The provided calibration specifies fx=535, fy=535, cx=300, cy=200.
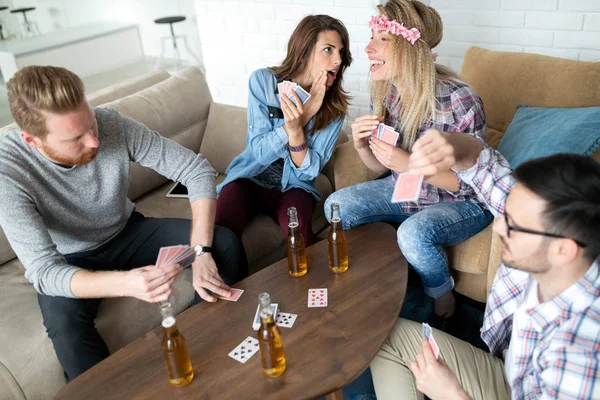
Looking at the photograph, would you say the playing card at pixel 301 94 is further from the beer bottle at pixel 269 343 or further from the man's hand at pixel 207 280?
the beer bottle at pixel 269 343

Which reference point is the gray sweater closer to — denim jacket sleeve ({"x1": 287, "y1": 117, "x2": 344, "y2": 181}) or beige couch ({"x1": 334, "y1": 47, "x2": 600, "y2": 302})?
denim jacket sleeve ({"x1": 287, "y1": 117, "x2": 344, "y2": 181})

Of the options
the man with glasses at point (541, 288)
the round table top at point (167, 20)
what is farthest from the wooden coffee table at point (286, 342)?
the round table top at point (167, 20)

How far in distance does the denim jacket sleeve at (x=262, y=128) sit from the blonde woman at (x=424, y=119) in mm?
384

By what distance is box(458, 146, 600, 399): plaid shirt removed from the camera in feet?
3.77

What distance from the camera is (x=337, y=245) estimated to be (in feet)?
6.20

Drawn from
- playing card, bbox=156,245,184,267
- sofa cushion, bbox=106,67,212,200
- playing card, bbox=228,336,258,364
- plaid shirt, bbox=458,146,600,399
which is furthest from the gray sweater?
plaid shirt, bbox=458,146,600,399

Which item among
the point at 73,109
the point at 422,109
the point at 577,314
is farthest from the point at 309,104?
the point at 577,314

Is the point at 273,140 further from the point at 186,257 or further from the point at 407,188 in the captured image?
the point at 407,188

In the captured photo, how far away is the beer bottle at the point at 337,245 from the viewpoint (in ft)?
6.18

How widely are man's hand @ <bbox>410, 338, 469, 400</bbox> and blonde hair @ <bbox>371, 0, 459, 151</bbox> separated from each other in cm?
116

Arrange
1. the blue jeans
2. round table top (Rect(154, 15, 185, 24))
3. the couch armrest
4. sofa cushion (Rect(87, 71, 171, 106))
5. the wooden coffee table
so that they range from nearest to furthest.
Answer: the wooden coffee table, the blue jeans, the couch armrest, sofa cushion (Rect(87, 71, 171, 106)), round table top (Rect(154, 15, 185, 24))

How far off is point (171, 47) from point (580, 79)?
5.84 m


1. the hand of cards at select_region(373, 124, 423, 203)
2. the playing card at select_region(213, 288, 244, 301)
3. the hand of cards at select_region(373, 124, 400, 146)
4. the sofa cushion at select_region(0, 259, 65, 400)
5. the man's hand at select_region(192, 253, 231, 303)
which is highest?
the hand of cards at select_region(373, 124, 423, 203)

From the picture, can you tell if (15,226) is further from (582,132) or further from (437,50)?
(437,50)
